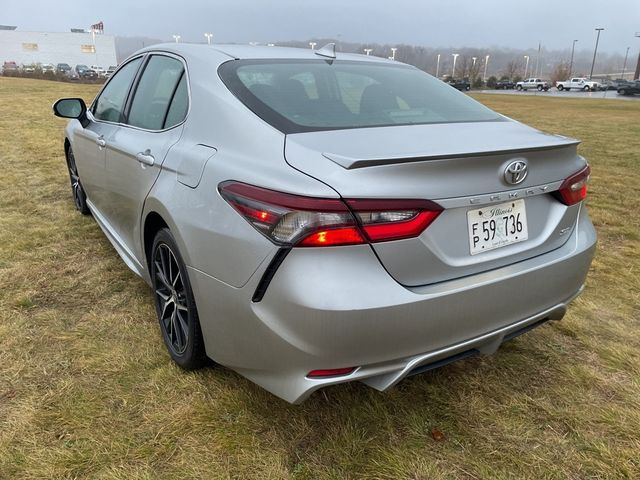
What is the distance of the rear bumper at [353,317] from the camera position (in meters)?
1.67

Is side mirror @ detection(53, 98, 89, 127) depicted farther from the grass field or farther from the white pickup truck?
the white pickup truck

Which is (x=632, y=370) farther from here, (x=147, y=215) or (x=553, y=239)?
(x=147, y=215)

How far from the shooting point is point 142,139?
2.76m

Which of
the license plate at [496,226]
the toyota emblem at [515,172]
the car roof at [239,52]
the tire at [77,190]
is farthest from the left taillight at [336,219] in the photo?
the tire at [77,190]

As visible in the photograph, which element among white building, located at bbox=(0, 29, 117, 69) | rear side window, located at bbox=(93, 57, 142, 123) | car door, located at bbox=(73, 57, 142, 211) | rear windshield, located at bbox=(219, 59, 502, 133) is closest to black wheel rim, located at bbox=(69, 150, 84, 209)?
car door, located at bbox=(73, 57, 142, 211)

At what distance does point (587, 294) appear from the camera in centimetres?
354

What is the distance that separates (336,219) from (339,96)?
103 centimetres

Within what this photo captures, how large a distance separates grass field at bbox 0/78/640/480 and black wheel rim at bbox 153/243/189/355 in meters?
0.15

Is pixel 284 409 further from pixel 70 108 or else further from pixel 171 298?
pixel 70 108

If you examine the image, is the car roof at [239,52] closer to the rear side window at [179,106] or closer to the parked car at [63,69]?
the rear side window at [179,106]

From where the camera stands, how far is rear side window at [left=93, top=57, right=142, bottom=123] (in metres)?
3.40

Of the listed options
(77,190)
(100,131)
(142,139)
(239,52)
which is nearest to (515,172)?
(239,52)

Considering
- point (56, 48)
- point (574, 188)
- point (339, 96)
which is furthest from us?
point (56, 48)

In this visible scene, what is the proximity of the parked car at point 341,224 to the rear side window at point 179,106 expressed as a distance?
1 centimetres
